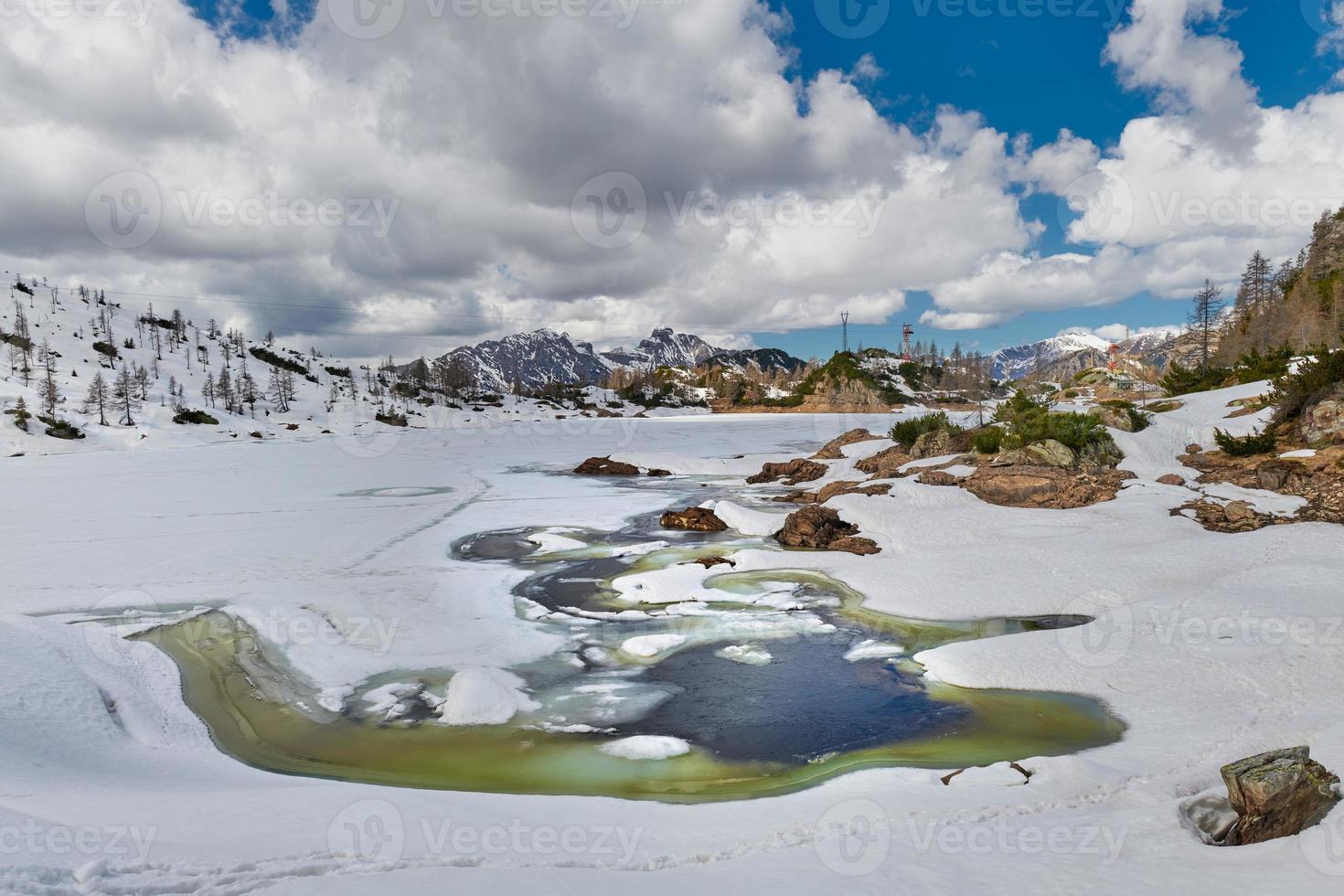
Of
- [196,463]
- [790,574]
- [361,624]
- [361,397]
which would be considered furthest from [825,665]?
[361,397]

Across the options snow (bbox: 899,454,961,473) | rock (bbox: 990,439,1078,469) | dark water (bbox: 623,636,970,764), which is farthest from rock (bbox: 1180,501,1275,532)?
dark water (bbox: 623,636,970,764)

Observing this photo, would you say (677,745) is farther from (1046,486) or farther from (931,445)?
(931,445)

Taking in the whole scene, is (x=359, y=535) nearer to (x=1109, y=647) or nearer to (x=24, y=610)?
(x=24, y=610)

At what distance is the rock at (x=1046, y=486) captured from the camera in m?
17.2

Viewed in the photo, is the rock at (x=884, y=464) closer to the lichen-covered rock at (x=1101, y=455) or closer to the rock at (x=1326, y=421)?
the lichen-covered rock at (x=1101, y=455)

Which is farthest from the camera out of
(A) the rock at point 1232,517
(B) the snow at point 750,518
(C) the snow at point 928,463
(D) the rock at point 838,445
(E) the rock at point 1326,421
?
(D) the rock at point 838,445

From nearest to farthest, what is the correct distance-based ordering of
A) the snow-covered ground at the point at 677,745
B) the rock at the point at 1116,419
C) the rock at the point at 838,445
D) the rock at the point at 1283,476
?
1. the snow-covered ground at the point at 677,745
2. the rock at the point at 1283,476
3. the rock at the point at 1116,419
4. the rock at the point at 838,445

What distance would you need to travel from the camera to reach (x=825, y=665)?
9.48 meters

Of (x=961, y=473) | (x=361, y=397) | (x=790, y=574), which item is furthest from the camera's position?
(x=361, y=397)

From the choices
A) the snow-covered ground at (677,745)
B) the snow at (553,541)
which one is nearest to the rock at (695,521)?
the snow-covered ground at (677,745)

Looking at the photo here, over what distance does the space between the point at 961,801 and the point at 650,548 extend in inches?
460

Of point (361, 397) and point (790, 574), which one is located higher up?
point (361, 397)

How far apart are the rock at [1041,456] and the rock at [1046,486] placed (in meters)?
0.51

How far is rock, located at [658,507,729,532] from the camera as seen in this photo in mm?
19469
